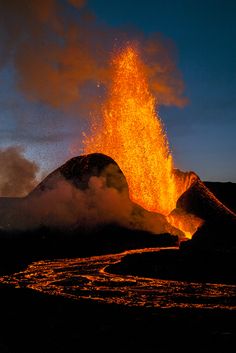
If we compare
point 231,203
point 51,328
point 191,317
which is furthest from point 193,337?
point 231,203

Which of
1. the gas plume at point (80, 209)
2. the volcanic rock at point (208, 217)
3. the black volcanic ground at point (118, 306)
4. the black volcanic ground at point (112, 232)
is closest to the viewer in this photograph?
the black volcanic ground at point (118, 306)

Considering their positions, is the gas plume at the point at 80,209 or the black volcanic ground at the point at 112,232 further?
the gas plume at the point at 80,209

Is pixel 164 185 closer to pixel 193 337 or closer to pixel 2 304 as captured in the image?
pixel 2 304

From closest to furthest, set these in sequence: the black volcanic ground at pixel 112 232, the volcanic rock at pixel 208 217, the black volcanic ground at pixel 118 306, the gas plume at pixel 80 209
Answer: the black volcanic ground at pixel 118 306 → the black volcanic ground at pixel 112 232 → the volcanic rock at pixel 208 217 → the gas plume at pixel 80 209

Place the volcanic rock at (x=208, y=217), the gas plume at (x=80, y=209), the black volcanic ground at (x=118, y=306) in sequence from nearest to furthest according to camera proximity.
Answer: the black volcanic ground at (x=118, y=306) < the volcanic rock at (x=208, y=217) < the gas plume at (x=80, y=209)

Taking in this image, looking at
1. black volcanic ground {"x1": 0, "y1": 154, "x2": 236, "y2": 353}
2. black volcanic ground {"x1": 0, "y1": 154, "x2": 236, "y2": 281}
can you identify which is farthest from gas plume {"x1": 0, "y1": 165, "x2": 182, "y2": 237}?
black volcanic ground {"x1": 0, "y1": 154, "x2": 236, "y2": 353}

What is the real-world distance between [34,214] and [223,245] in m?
40.1

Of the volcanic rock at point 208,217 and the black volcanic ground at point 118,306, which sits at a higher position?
the volcanic rock at point 208,217

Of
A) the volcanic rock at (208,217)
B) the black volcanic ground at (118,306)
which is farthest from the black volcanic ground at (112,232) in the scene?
the black volcanic ground at (118,306)

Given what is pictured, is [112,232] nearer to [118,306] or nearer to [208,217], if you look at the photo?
[208,217]

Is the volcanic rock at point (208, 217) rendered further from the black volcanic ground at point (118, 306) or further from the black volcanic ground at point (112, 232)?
the black volcanic ground at point (118, 306)

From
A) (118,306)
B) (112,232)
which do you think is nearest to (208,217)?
(112,232)

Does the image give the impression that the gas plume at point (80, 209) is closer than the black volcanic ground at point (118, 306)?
No

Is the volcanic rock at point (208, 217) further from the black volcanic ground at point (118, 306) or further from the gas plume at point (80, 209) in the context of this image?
the gas plume at point (80, 209)
